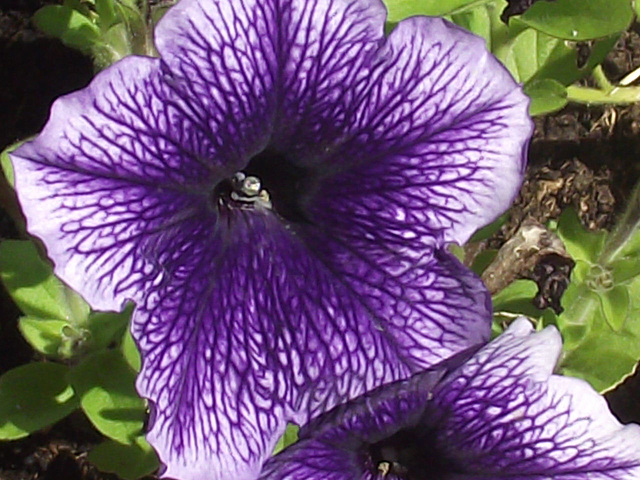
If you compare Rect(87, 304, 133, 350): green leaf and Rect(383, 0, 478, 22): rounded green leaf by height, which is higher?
Rect(383, 0, 478, 22): rounded green leaf

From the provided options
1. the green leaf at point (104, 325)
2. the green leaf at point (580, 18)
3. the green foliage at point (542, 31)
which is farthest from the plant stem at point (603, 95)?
the green leaf at point (104, 325)

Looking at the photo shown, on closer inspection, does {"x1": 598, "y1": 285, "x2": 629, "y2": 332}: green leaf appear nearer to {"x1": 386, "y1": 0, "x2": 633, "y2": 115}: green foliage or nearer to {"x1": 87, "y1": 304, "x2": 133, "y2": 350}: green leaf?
{"x1": 386, "y1": 0, "x2": 633, "y2": 115}: green foliage

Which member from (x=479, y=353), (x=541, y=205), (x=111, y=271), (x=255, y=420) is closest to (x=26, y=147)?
(x=111, y=271)

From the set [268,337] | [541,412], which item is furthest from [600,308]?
[268,337]

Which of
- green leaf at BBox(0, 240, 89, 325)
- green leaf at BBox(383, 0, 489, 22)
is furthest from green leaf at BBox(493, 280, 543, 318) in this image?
green leaf at BBox(0, 240, 89, 325)

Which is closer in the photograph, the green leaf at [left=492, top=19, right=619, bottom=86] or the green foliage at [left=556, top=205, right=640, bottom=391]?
the green foliage at [left=556, top=205, right=640, bottom=391]

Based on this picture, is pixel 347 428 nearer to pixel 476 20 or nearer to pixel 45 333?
pixel 45 333

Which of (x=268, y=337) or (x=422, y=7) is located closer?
(x=268, y=337)
